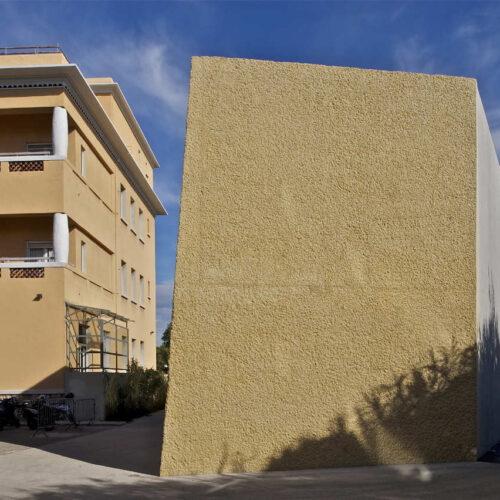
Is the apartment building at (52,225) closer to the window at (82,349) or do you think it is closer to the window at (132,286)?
the window at (82,349)

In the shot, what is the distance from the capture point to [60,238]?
70.5 ft

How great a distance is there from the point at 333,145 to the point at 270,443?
4065 millimetres

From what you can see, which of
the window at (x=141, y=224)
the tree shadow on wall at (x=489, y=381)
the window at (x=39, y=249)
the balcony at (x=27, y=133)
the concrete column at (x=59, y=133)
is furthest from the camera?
the window at (x=141, y=224)

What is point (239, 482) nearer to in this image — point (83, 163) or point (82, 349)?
point (82, 349)

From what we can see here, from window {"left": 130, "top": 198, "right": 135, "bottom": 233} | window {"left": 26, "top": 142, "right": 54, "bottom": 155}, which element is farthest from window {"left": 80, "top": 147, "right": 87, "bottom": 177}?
window {"left": 130, "top": 198, "right": 135, "bottom": 233}

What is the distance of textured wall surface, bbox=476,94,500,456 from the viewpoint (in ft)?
33.6

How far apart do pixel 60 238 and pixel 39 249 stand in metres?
2.23

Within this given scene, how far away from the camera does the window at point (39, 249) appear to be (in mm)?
23141

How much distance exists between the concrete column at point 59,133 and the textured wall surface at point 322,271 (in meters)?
13.0

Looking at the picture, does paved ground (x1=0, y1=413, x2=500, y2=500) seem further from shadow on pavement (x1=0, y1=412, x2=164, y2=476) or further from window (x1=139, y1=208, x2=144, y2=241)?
window (x1=139, y1=208, x2=144, y2=241)

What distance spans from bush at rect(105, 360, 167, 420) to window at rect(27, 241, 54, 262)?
4.59m

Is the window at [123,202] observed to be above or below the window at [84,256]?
above

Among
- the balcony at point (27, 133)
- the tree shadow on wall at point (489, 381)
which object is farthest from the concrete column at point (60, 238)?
the tree shadow on wall at point (489, 381)

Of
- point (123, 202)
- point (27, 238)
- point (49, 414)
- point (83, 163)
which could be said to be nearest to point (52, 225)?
point (27, 238)
